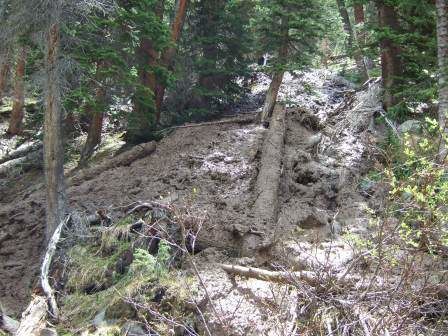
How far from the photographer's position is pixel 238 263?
7305 mm

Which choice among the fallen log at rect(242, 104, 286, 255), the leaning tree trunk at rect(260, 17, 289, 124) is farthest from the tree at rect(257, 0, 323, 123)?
the fallen log at rect(242, 104, 286, 255)

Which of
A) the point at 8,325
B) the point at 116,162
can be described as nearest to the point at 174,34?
the point at 116,162

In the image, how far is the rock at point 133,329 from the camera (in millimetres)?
6344

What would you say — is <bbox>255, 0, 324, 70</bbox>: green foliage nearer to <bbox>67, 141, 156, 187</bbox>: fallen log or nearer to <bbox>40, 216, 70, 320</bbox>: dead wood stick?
<bbox>67, 141, 156, 187</bbox>: fallen log

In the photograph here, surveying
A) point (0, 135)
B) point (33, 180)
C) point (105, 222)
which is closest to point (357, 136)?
point (105, 222)

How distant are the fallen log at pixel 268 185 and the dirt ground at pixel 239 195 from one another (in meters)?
0.08

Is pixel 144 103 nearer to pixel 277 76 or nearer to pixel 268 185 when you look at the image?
pixel 277 76

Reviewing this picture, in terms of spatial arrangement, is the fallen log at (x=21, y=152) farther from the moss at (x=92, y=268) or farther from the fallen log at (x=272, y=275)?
the fallen log at (x=272, y=275)

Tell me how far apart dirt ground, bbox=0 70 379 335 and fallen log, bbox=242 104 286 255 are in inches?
3.2

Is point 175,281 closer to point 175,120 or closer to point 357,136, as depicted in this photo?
point 357,136

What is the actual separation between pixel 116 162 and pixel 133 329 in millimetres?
6096

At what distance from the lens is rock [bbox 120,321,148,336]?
634 centimetres

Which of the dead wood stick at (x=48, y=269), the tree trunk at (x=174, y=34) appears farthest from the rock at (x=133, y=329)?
the tree trunk at (x=174, y=34)

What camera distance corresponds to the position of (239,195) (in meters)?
9.47
